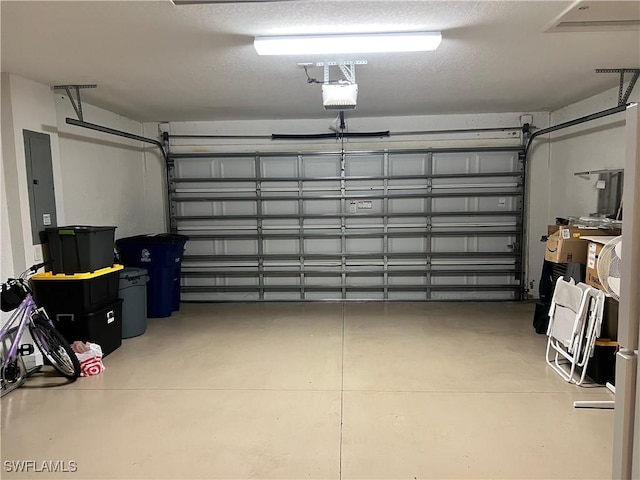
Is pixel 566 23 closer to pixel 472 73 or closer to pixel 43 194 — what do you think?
pixel 472 73

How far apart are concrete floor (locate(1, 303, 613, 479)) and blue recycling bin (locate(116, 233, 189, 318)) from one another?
77 cm

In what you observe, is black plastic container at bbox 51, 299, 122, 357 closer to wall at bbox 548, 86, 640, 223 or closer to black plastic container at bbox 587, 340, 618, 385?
black plastic container at bbox 587, 340, 618, 385

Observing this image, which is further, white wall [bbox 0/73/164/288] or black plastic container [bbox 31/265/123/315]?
black plastic container [bbox 31/265/123/315]

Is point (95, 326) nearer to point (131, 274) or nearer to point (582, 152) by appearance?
point (131, 274)

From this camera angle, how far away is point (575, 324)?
3.23 metres

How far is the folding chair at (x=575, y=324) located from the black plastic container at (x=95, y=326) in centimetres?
408

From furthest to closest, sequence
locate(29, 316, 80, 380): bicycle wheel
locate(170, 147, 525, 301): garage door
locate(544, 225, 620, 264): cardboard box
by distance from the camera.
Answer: locate(170, 147, 525, 301): garage door → locate(544, 225, 620, 264): cardboard box → locate(29, 316, 80, 380): bicycle wheel

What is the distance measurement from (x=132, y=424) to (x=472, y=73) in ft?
12.7

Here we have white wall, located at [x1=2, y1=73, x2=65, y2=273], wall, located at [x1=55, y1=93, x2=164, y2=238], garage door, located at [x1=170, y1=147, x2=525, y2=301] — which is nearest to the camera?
white wall, located at [x1=2, y1=73, x2=65, y2=273]

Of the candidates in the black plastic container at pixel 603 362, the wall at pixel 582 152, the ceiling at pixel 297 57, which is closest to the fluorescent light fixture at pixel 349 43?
the ceiling at pixel 297 57

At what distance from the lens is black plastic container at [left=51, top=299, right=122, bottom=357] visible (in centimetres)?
371

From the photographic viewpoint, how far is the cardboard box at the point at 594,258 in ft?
11.0

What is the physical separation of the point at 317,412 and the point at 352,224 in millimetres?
3427

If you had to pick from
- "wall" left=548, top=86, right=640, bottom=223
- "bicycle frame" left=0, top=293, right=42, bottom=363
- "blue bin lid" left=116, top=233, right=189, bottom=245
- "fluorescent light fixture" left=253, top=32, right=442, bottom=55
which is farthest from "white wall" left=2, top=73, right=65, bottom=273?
"wall" left=548, top=86, right=640, bottom=223
